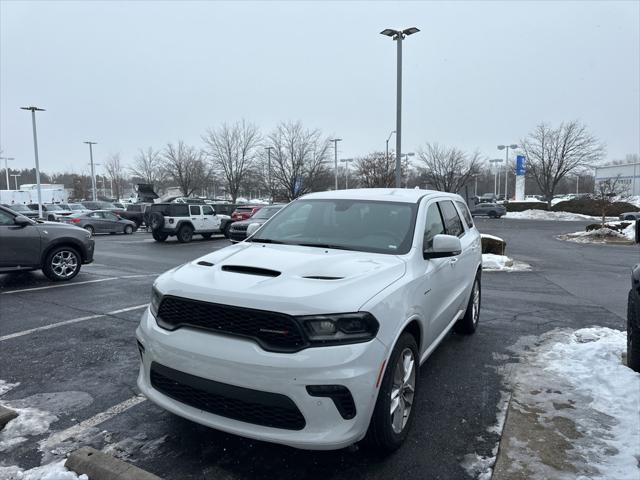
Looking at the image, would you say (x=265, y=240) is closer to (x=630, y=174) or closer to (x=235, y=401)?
(x=235, y=401)

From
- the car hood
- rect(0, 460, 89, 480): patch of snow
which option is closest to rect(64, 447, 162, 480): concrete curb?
rect(0, 460, 89, 480): patch of snow

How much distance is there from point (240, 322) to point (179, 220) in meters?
18.9

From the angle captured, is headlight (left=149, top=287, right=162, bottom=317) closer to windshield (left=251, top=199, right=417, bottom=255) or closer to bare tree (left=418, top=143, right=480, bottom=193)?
windshield (left=251, top=199, right=417, bottom=255)

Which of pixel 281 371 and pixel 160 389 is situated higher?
pixel 281 371

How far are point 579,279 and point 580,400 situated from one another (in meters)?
8.26

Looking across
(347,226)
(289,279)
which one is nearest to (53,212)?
(347,226)

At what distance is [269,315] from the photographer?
2.75 m

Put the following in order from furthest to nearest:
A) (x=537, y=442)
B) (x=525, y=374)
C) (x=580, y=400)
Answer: (x=525, y=374), (x=580, y=400), (x=537, y=442)

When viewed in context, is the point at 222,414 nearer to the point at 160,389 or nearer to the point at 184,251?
the point at 160,389

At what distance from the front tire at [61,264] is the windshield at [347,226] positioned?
22.6 feet

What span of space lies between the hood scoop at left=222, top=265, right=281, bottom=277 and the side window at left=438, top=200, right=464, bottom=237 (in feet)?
7.80

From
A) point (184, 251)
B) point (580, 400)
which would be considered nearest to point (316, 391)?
point (580, 400)

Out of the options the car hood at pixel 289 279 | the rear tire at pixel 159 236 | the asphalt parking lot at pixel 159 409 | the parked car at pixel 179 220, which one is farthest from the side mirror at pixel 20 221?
the rear tire at pixel 159 236

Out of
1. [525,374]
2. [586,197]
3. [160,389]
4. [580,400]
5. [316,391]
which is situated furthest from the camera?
[586,197]
